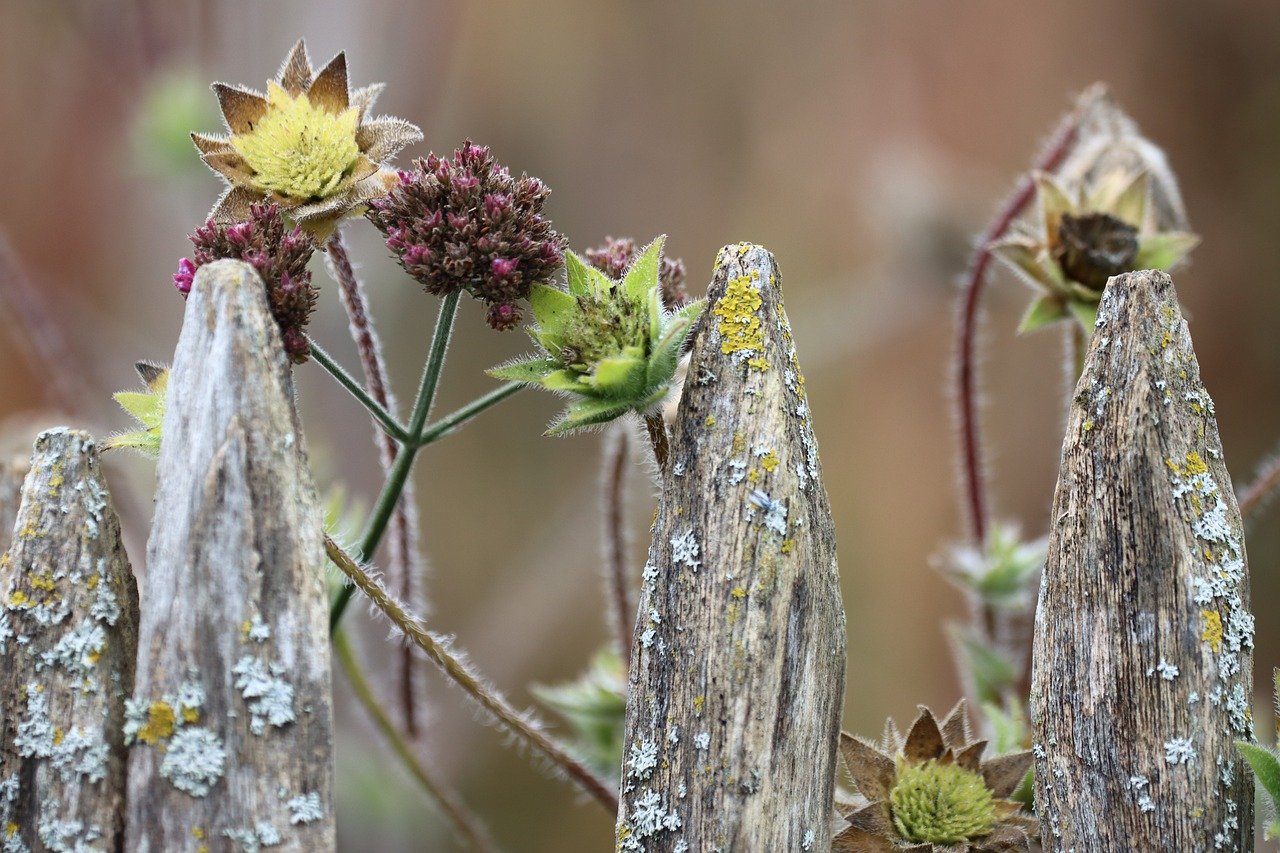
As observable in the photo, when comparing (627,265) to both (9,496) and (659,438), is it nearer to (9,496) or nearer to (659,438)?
(659,438)

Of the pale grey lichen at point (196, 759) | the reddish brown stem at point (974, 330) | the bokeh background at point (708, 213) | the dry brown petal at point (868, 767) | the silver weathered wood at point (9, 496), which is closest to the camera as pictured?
the pale grey lichen at point (196, 759)

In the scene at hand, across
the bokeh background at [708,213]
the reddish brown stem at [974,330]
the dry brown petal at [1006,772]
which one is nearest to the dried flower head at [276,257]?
the dry brown petal at [1006,772]

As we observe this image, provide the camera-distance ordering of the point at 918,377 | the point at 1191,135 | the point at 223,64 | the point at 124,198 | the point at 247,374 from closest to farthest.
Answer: the point at 247,374 < the point at 223,64 < the point at 1191,135 < the point at 918,377 < the point at 124,198

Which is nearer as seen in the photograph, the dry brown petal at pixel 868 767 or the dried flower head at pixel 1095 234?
the dry brown petal at pixel 868 767

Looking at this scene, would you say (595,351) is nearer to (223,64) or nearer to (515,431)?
(223,64)

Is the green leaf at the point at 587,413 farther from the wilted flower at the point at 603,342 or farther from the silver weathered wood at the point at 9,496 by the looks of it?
the silver weathered wood at the point at 9,496

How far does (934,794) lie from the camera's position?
49cm

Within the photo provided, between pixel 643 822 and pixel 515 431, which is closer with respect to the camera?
pixel 643 822

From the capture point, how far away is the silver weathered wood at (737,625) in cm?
43

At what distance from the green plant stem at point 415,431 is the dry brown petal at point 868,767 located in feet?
0.79

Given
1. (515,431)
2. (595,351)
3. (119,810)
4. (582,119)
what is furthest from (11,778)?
(582,119)

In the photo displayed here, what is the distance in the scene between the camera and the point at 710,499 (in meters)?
0.43

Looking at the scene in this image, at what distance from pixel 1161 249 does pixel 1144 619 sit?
0.32 m

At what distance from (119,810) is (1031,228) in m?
0.61
